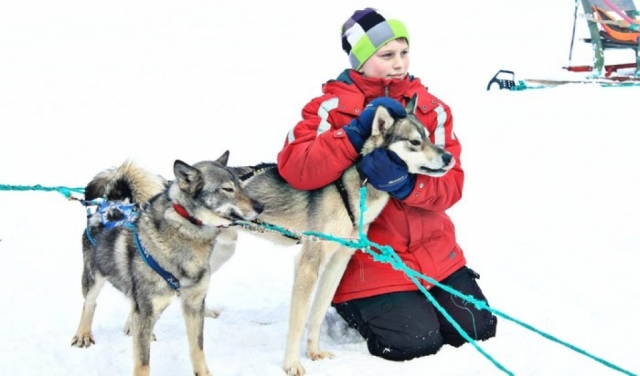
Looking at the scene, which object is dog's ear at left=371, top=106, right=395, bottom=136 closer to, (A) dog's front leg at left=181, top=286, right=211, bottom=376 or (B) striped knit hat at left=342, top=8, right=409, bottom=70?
(B) striped knit hat at left=342, top=8, right=409, bottom=70

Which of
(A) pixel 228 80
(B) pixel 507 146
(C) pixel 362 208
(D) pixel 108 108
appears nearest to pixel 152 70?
(A) pixel 228 80

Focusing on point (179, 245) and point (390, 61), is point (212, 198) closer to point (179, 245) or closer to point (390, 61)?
point (179, 245)

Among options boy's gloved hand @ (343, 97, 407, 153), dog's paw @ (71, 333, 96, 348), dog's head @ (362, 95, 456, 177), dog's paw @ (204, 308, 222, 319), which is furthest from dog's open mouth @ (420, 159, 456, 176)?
dog's paw @ (71, 333, 96, 348)

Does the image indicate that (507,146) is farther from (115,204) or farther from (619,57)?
(619,57)

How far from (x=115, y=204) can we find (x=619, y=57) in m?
11.4

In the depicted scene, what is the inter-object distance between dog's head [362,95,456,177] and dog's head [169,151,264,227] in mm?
521

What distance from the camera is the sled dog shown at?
2.33 m

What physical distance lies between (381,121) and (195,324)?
3.16ft

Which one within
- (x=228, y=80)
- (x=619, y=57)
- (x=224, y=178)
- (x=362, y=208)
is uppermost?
(x=224, y=178)

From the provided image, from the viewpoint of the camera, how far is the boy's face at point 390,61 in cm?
253

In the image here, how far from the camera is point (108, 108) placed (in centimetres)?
764

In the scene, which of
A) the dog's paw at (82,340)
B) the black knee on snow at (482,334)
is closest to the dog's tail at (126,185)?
the dog's paw at (82,340)

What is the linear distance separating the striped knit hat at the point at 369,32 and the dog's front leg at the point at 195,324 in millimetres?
1060

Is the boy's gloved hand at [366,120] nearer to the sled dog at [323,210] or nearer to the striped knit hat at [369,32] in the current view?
the sled dog at [323,210]
